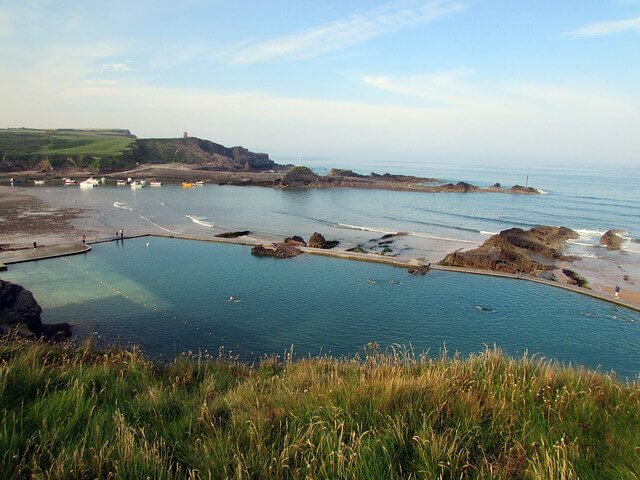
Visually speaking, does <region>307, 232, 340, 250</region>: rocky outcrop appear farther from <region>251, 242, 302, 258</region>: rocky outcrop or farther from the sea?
the sea

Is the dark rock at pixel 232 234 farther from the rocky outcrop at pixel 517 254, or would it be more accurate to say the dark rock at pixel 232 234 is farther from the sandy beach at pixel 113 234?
the rocky outcrop at pixel 517 254

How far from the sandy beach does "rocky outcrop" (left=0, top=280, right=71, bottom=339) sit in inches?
746

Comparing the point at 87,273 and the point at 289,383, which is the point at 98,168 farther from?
the point at 289,383

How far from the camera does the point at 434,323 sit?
2116 centimetres

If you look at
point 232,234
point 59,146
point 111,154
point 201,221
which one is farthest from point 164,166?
point 232,234

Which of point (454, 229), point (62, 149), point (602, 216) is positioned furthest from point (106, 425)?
Result: point (62, 149)

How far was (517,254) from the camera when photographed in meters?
34.2

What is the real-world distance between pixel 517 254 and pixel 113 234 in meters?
37.8

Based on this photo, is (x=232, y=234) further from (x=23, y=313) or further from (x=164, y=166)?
(x=164, y=166)

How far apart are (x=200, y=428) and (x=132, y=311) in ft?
61.3

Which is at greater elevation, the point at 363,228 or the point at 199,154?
the point at 199,154

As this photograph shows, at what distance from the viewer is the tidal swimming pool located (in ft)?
60.5

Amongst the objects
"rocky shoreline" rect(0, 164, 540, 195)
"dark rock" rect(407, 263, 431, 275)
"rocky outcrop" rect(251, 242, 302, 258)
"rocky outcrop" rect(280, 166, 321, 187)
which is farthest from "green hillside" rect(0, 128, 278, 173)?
"dark rock" rect(407, 263, 431, 275)

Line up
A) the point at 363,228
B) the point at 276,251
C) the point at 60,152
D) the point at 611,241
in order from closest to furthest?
the point at 276,251 < the point at 611,241 < the point at 363,228 < the point at 60,152
